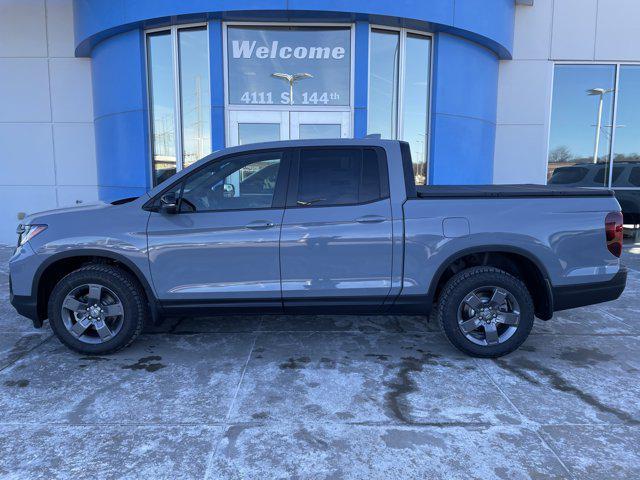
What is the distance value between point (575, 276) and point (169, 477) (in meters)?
3.50

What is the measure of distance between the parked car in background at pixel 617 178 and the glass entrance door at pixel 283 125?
5.30 metres

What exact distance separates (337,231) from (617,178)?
31.0ft

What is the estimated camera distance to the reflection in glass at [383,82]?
855 cm

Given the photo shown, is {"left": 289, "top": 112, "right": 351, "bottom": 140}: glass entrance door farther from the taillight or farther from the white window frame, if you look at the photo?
the taillight

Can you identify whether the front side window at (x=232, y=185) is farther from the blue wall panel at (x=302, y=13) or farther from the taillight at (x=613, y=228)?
the blue wall panel at (x=302, y=13)

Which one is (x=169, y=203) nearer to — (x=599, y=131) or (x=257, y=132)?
(x=257, y=132)

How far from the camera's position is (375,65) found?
8578 millimetres

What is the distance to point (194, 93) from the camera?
8672mm

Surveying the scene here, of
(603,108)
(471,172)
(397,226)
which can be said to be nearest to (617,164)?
(603,108)

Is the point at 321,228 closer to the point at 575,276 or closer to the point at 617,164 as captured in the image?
the point at 575,276

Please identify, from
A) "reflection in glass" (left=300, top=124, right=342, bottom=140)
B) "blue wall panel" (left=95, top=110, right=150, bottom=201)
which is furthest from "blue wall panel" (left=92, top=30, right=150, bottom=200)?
"reflection in glass" (left=300, top=124, right=342, bottom=140)

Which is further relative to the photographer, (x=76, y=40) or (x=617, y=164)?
(x=617, y=164)

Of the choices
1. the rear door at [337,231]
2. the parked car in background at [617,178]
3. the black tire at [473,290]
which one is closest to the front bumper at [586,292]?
the black tire at [473,290]

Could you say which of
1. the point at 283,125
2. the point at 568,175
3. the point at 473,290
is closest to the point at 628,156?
the point at 568,175
